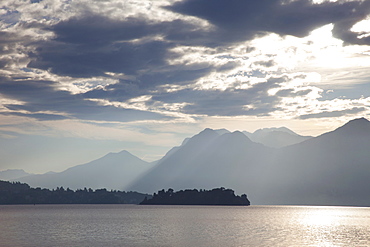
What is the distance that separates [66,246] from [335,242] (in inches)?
3073

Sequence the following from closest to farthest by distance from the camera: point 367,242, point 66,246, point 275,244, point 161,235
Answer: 1. point 66,246
2. point 275,244
3. point 367,242
4. point 161,235

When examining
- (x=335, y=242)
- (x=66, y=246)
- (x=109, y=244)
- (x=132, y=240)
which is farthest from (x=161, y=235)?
(x=335, y=242)

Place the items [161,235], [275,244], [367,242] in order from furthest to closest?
[161,235], [367,242], [275,244]

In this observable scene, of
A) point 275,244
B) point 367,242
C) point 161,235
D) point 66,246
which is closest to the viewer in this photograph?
point 66,246

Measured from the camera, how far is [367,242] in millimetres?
132625

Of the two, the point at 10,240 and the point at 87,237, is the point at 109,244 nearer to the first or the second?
the point at 87,237

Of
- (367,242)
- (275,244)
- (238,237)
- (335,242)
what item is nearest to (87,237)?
(238,237)

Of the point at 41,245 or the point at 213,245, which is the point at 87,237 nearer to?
the point at 41,245

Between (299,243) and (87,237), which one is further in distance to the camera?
(87,237)

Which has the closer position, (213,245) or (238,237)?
(213,245)

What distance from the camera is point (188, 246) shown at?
117 metres

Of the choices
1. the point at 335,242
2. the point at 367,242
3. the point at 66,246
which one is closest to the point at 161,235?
the point at 66,246

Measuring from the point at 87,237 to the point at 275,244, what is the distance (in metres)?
56.9

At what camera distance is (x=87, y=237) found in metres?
138
